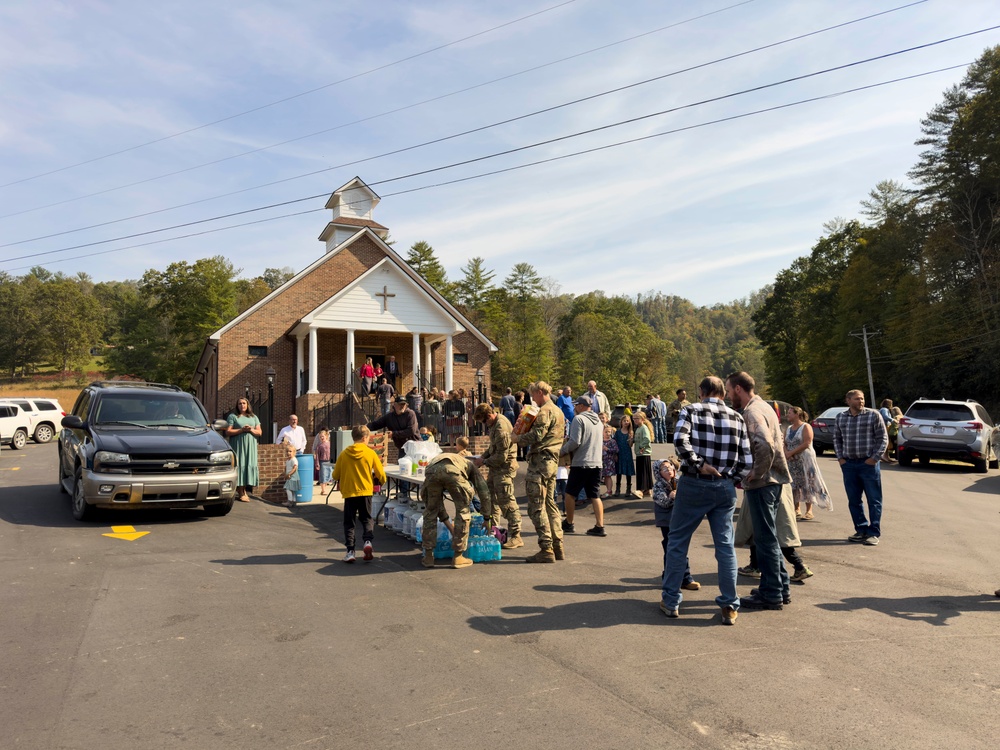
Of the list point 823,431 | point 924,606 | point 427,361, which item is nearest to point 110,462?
point 924,606

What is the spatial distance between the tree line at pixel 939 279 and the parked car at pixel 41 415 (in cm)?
4537

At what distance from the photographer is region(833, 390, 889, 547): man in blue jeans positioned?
9.07 meters

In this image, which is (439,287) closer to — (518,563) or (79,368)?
(79,368)

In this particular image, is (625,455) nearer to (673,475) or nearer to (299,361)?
(673,475)

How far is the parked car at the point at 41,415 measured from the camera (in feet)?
93.2

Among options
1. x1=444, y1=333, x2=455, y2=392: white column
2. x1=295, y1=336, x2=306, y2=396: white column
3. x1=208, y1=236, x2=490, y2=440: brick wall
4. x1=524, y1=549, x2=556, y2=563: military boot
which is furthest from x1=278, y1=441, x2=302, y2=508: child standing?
x1=444, y1=333, x2=455, y2=392: white column

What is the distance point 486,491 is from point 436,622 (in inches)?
103

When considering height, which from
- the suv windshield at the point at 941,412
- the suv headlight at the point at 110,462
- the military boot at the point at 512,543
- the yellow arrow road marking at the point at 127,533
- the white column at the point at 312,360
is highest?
the white column at the point at 312,360

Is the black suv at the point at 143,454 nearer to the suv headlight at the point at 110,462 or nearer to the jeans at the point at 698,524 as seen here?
the suv headlight at the point at 110,462

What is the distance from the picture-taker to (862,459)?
30.0 ft

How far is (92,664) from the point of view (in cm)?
495

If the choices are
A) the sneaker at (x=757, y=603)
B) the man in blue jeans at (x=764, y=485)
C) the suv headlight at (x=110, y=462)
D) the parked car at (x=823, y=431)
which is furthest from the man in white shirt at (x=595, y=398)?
the parked car at (x=823, y=431)

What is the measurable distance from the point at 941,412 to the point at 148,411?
61.2 feet

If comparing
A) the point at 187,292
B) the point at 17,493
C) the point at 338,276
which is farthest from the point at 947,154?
the point at 187,292
